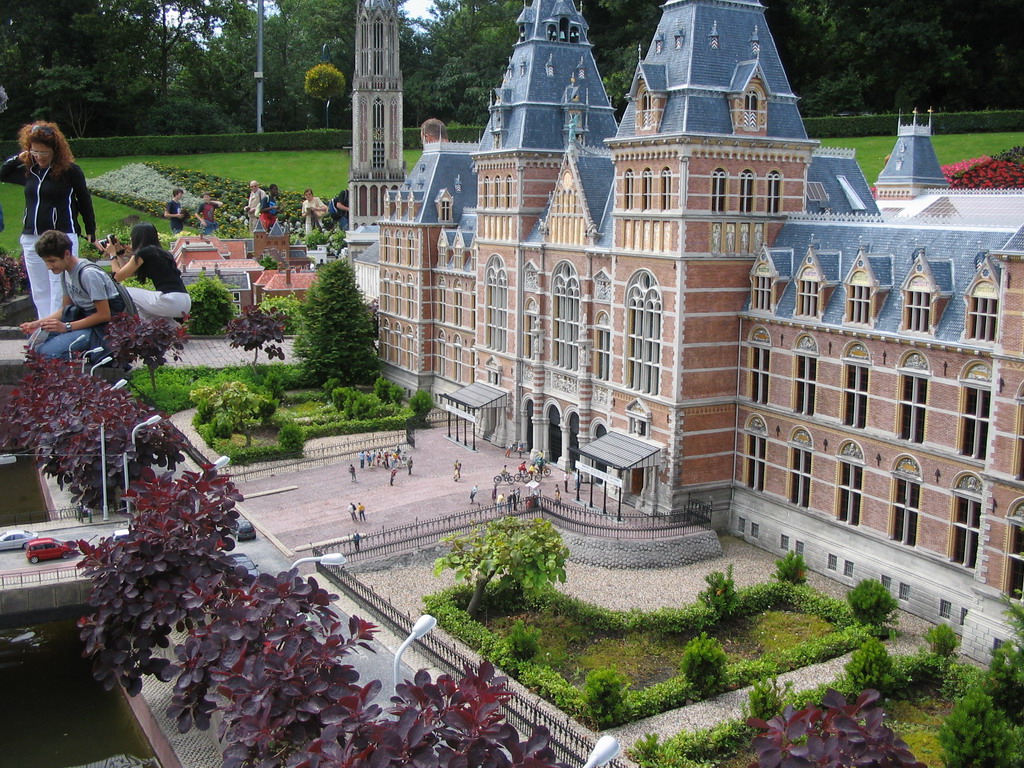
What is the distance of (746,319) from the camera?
1613 inches

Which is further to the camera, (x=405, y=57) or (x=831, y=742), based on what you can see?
(x=405, y=57)

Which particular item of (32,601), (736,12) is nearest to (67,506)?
(32,601)

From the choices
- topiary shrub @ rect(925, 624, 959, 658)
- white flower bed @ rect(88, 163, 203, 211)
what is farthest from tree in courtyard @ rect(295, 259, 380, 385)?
white flower bed @ rect(88, 163, 203, 211)

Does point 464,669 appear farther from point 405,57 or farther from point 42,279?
point 405,57

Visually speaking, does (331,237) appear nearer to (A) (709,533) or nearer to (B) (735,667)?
(A) (709,533)

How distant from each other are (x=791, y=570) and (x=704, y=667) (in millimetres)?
8118

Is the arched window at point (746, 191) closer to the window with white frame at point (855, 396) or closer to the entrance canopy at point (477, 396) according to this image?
the window with white frame at point (855, 396)

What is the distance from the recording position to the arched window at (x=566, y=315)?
→ 1889 inches

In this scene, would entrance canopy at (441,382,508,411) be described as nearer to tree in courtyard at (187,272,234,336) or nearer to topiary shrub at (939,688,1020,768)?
tree in courtyard at (187,272,234,336)

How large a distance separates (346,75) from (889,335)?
11668 centimetres

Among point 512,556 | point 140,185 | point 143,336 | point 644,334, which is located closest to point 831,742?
point 512,556

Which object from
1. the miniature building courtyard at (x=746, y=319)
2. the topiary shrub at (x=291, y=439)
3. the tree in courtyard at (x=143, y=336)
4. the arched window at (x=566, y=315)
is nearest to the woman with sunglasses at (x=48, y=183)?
the miniature building courtyard at (x=746, y=319)

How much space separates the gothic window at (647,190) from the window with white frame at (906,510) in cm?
1443

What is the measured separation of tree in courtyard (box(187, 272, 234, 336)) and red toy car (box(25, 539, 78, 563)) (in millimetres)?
46365
